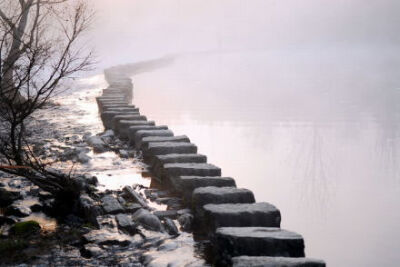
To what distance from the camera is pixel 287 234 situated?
9.63 ft

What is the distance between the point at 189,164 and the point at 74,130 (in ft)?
12.5

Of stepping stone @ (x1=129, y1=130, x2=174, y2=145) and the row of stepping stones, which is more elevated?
stepping stone @ (x1=129, y1=130, x2=174, y2=145)

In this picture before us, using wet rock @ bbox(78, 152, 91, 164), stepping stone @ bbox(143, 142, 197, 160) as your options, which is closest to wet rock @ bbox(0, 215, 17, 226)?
stepping stone @ bbox(143, 142, 197, 160)

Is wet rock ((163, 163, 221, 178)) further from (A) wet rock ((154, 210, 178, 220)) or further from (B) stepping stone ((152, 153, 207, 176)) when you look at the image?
(A) wet rock ((154, 210, 178, 220))

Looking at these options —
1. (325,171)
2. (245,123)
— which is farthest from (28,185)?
(245,123)

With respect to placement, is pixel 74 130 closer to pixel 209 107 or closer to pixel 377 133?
pixel 209 107

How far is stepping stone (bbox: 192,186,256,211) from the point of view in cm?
365

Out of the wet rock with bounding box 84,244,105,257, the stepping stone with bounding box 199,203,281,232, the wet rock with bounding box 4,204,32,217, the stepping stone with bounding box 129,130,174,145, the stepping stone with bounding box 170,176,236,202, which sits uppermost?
the stepping stone with bounding box 129,130,174,145

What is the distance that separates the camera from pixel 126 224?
3484 millimetres

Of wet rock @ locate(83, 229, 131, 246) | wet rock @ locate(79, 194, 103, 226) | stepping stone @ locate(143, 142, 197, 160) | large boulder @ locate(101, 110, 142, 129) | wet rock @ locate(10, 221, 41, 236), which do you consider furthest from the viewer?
large boulder @ locate(101, 110, 142, 129)

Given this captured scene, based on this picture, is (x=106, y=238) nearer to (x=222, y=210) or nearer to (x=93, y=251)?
(x=93, y=251)

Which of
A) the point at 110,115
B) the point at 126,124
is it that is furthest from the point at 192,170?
the point at 110,115

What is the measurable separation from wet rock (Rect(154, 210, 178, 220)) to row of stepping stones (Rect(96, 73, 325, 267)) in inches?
6.0

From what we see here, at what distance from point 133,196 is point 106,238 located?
37.4 inches
